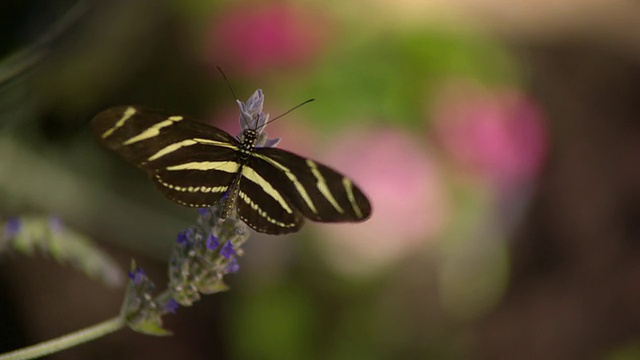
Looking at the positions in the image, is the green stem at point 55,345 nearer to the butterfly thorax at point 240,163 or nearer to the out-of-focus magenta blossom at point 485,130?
the butterfly thorax at point 240,163

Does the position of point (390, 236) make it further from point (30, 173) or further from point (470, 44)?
point (30, 173)

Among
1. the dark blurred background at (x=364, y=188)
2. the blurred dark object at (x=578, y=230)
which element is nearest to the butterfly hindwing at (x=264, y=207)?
the dark blurred background at (x=364, y=188)

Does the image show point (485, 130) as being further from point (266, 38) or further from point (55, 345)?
point (55, 345)

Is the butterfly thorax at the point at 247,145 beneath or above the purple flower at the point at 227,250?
above

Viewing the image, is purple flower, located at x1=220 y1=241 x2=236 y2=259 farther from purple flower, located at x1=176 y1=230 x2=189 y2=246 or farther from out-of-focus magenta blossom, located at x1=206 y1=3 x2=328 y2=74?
out-of-focus magenta blossom, located at x1=206 y1=3 x2=328 y2=74

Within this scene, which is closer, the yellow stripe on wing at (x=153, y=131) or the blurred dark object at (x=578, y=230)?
the yellow stripe on wing at (x=153, y=131)

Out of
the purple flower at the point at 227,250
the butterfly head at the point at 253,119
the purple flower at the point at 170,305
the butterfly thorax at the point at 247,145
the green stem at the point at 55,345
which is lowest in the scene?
the green stem at the point at 55,345

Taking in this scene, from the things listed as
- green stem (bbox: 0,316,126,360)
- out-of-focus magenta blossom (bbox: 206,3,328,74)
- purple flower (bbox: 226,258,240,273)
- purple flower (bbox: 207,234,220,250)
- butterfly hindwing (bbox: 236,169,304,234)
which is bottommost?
green stem (bbox: 0,316,126,360)

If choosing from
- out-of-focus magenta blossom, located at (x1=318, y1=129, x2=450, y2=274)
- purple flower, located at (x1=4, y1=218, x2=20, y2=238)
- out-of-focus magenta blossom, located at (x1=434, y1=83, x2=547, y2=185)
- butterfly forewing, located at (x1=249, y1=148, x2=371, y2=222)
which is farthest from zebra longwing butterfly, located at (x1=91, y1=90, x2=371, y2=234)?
out-of-focus magenta blossom, located at (x1=434, y1=83, x2=547, y2=185)
